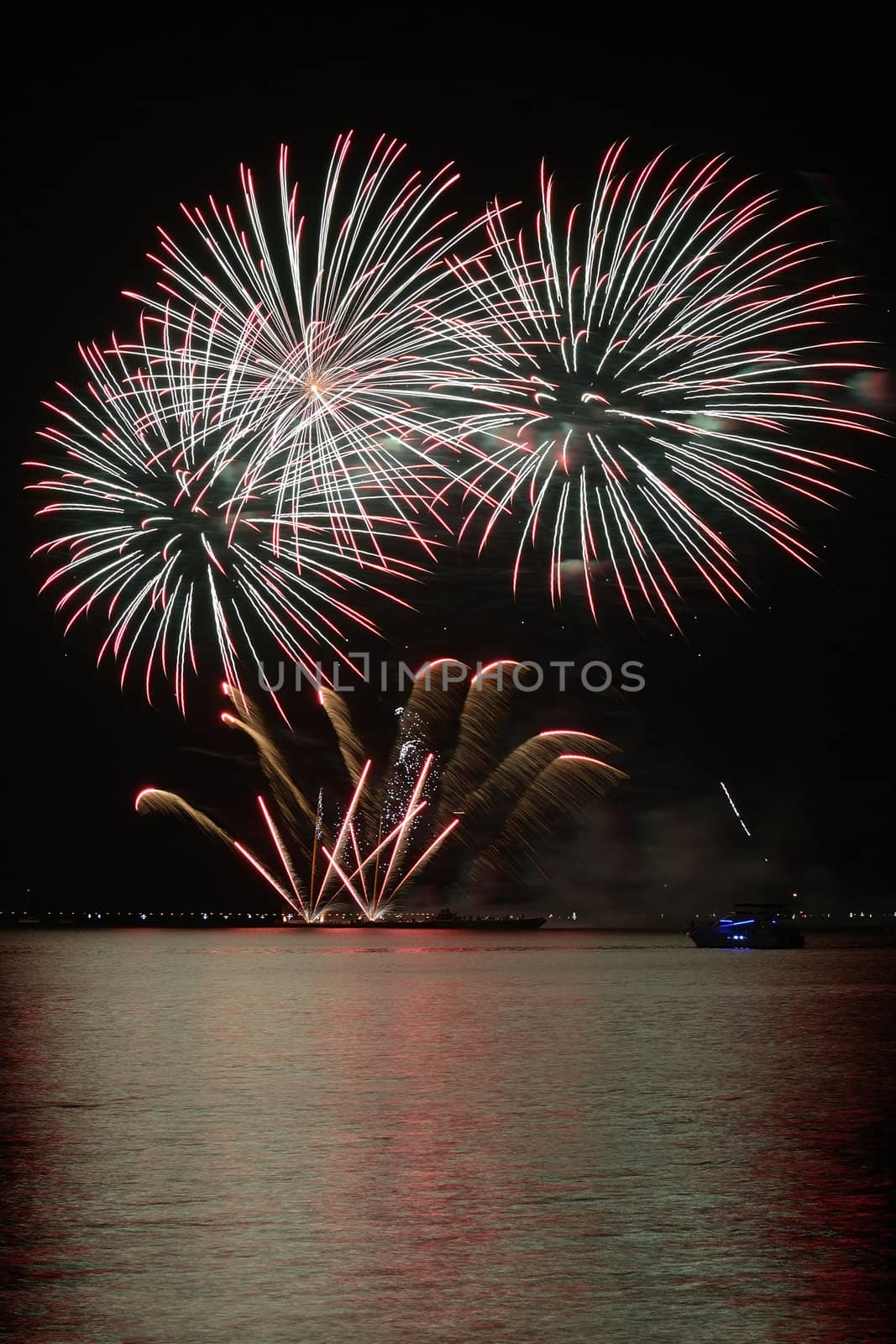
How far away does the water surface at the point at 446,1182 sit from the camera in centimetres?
938

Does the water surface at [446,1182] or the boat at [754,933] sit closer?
the water surface at [446,1182]

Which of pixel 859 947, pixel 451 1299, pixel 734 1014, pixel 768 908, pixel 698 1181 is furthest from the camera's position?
pixel 859 947

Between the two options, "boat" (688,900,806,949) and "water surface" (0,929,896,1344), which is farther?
"boat" (688,900,806,949)

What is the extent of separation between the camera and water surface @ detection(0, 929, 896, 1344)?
30.8 ft

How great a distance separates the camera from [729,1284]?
9992mm

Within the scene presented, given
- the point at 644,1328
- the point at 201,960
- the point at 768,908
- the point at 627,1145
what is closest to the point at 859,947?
the point at 768,908

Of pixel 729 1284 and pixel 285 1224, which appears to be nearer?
pixel 729 1284

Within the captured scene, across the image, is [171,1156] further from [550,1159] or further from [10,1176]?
[550,1159]

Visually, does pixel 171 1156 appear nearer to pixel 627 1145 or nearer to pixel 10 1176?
pixel 10 1176

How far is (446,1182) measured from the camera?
13891 mm

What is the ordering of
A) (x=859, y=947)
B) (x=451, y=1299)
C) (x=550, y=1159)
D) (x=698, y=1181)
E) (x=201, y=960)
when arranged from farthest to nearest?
(x=859, y=947) < (x=201, y=960) < (x=550, y=1159) < (x=698, y=1181) < (x=451, y=1299)

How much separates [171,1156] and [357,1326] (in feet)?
22.7

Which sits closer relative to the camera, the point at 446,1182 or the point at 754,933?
the point at 446,1182

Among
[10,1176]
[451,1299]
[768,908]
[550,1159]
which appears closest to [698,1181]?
[550,1159]
